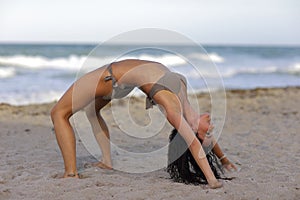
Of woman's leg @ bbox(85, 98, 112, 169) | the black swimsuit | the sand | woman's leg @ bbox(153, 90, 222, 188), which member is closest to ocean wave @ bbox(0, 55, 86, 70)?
the sand

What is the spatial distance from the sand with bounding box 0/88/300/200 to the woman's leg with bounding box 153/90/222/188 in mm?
138

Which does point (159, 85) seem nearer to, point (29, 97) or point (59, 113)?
point (59, 113)

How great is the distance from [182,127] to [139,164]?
1.16 meters

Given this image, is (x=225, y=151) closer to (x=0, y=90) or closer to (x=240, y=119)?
(x=240, y=119)

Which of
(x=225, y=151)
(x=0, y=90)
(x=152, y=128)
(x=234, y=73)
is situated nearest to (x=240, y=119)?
(x=152, y=128)

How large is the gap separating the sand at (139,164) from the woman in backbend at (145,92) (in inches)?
11.0

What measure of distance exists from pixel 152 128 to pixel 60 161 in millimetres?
2768

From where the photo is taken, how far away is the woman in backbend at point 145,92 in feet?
12.2

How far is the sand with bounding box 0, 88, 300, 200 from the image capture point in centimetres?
363

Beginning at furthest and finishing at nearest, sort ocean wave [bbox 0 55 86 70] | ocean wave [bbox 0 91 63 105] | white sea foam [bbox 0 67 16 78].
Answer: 1. ocean wave [bbox 0 55 86 70]
2. white sea foam [bbox 0 67 16 78]
3. ocean wave [bbox 0 91 63 105]

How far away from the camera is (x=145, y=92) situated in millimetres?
3836

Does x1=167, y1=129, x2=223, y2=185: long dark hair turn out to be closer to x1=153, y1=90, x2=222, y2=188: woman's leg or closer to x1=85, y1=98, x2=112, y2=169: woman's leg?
x1=153, y1=90, x2=222, y2=188: woman's leg

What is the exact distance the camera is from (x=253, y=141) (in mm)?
6016

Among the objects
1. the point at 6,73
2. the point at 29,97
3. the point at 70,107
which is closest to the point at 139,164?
the point at 70,107
